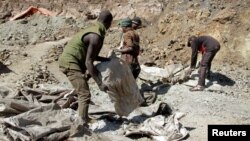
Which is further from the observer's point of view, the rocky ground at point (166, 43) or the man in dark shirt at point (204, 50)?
the man in dark shirt at point (204, 50)

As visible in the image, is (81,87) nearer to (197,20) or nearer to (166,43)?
(166,43)

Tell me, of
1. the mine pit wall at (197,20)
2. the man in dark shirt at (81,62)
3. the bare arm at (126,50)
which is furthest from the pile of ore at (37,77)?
the mine pit wall at (197,20)

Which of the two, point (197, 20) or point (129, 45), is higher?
point (197, 20)

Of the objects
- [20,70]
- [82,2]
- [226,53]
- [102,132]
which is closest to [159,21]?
[226,53]

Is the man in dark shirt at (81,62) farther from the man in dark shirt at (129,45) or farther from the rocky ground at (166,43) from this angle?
the man in dark shirt at (129,45)

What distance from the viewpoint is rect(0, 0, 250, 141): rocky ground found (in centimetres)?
886

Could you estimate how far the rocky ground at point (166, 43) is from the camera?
886 centimetres

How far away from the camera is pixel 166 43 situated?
42.3 feet

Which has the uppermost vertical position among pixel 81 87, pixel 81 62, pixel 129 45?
pixel 129 45

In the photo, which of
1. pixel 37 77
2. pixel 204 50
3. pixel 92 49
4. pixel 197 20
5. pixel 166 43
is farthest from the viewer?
pixel 197 20

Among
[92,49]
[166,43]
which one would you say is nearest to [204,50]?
[166,43]

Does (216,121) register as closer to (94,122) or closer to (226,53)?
(94,122)

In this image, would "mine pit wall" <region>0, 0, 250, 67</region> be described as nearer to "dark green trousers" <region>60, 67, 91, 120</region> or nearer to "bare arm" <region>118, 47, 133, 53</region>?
"bare arm" <region>118, 47, 133, 53</region>

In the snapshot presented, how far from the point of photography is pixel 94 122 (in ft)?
23.2
